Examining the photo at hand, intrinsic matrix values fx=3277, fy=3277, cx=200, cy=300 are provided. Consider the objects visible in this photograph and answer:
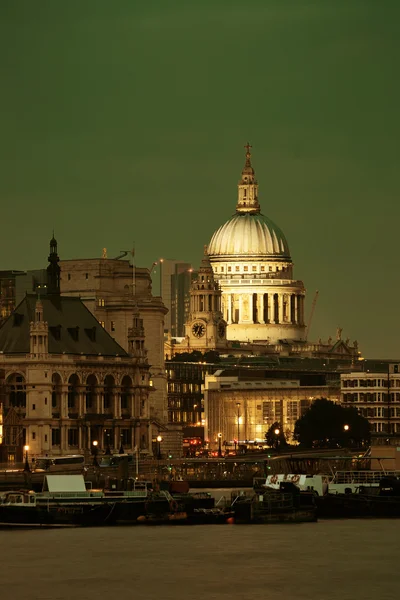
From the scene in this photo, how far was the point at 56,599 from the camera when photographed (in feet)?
457

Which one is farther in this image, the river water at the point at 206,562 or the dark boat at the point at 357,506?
the dark boat at the point at 357,506

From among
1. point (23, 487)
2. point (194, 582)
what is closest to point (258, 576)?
point (194, 582)

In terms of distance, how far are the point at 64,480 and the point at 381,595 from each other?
40655 millimetres

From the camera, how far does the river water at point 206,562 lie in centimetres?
14150

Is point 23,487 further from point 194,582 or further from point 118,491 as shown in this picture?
point 194,582

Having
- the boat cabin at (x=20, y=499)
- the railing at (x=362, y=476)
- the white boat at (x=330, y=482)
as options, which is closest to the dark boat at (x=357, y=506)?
the white boat at (x=330, y=482)

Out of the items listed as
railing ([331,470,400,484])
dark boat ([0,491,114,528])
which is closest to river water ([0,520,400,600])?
dark boat ([0,491,114,528])

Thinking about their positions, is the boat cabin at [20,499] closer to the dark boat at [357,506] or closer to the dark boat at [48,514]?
the dark boat at [48,514]

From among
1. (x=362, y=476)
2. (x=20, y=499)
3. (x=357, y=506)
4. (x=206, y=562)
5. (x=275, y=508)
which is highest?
(x=362, y=476)

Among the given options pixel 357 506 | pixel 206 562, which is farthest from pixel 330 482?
pixel 206 562

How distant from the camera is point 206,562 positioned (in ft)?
499

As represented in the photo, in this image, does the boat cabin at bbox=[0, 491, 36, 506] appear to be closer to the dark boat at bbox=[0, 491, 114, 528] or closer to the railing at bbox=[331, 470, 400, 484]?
the dark boat at bbox=[0, 491, 114, 528]

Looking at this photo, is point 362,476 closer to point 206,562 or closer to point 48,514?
point 48,514

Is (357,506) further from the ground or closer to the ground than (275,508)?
further from the ground
